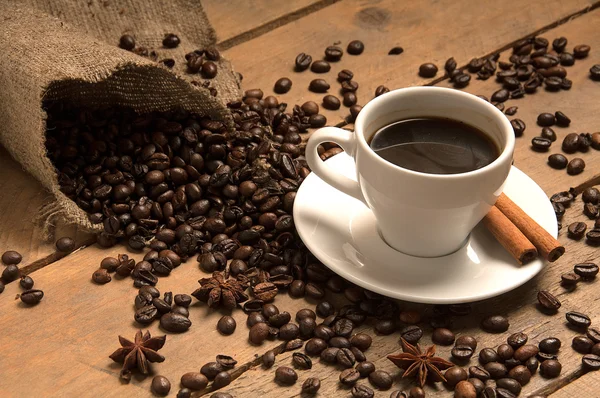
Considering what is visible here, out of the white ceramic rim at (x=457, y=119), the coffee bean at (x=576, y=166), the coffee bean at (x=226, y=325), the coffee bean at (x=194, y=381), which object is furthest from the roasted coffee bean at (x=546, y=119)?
the coffee bean at (x=194, y=381)

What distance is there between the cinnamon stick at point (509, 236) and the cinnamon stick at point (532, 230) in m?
0.02

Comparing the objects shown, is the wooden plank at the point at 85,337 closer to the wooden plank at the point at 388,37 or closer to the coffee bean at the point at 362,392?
the coffee bean at the point at 362,392

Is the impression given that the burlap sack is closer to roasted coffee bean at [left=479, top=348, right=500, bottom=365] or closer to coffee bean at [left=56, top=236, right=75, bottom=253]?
coffee bean at [left=56, top=236, right=75, bottom=253]

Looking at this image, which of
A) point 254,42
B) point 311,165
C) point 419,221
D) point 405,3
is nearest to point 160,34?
point 254,42

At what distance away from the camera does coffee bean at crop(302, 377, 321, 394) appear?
1705mm

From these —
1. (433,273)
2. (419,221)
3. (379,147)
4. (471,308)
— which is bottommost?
(471,308)

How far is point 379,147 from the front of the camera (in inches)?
71.7

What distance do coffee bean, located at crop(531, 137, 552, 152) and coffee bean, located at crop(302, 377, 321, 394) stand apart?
1.02 m

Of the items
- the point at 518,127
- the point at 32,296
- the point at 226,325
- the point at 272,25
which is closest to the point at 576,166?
the point at 518,127

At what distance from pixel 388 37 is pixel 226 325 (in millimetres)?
1380

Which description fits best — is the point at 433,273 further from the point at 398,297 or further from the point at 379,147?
the point at 379,147

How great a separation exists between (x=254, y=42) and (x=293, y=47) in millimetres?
138

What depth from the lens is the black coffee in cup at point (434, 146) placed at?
5.74ft

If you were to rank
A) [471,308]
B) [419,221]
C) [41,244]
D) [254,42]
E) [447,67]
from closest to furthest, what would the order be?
[419,221] → [471,308] → [41,244] → [447,67] → [254,42]
